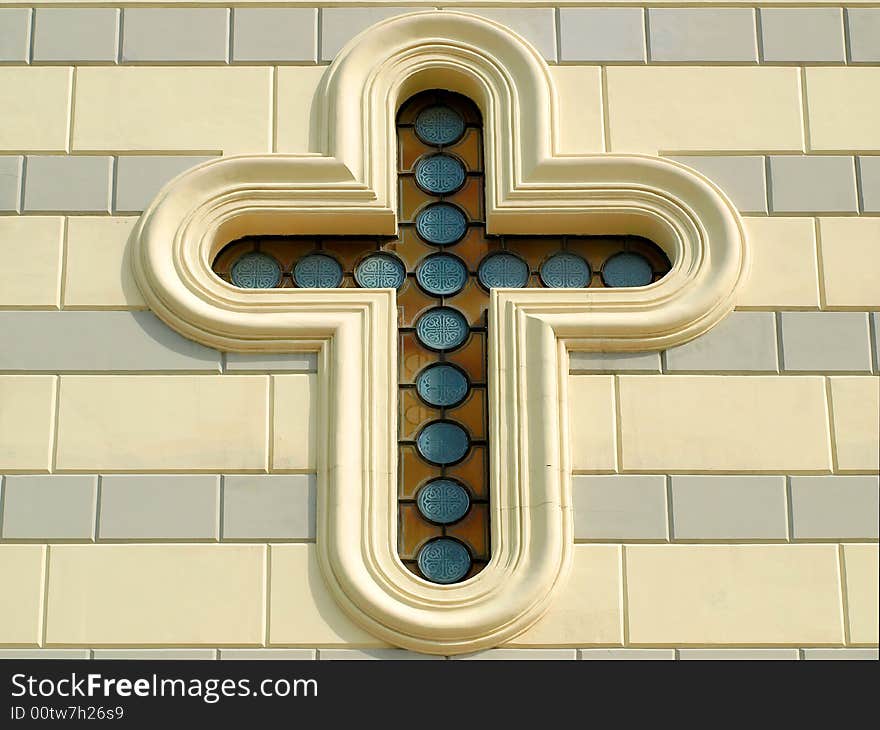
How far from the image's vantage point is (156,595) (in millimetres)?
8516

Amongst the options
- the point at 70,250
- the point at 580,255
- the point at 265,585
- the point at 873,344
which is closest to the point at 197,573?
the point at 265,585

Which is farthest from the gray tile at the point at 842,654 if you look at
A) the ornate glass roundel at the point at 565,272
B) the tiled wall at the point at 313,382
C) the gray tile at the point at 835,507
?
the ornate glass roundel at the point at 565,272

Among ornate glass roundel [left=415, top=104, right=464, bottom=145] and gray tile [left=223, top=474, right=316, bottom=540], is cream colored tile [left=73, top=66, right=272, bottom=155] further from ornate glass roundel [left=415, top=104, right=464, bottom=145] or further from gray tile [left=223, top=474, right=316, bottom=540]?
gray tile [left=223, top=474, right=316, bottom=540]

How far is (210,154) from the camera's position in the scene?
948cm

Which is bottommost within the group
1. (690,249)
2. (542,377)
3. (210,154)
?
(542,377)

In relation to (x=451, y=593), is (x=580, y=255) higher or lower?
higher

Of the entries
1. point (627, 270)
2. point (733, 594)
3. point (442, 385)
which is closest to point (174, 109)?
point (442, 385)

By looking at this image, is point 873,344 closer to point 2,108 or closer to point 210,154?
point 210,154

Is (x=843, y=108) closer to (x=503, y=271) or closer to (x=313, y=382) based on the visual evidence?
(x=503, y=271)

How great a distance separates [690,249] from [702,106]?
0.89 meters

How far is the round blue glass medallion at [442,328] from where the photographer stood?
930 centimetres

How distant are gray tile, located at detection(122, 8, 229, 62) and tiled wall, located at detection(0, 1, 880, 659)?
0.07 ft

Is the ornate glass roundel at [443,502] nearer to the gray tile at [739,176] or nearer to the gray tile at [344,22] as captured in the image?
the gray tile at [739,176]

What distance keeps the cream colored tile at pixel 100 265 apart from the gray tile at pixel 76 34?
1.04m
